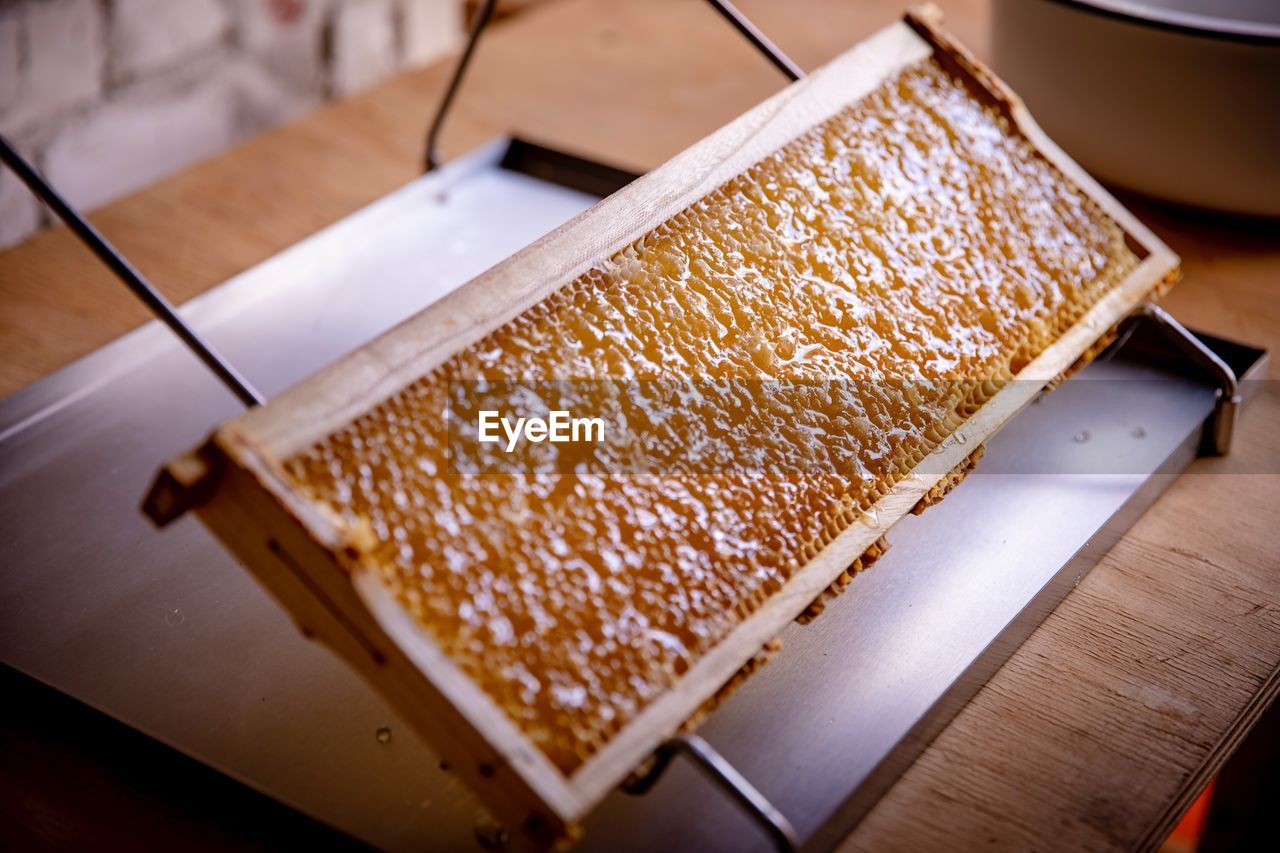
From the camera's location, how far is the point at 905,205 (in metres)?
0.97

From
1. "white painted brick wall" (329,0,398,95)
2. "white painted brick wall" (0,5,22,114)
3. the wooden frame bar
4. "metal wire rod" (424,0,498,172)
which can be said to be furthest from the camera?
"white painted brick wall" (329,0,398,95)

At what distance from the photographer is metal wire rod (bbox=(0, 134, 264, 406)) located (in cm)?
82

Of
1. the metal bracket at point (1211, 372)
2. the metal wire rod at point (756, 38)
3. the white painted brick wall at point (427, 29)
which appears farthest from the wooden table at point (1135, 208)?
the metal wire rod at point (756, 38)

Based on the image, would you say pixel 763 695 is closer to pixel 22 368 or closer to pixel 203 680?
pixel 203 680

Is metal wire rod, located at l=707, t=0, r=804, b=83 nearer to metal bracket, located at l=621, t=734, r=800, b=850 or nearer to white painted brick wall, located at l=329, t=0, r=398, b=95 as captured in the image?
metal bracket, located at l=621, t=734, r=800, b=850

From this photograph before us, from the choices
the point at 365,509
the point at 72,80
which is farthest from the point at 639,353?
the point at 72,80

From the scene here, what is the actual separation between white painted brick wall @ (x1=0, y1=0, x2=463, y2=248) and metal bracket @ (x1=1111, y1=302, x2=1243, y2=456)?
1114 mm

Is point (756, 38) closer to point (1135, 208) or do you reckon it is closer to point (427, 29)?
point (1135, 208)

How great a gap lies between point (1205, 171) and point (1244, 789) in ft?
2.30

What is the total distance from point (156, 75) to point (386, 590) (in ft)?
4.38

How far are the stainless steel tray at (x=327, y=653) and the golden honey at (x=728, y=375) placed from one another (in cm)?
15

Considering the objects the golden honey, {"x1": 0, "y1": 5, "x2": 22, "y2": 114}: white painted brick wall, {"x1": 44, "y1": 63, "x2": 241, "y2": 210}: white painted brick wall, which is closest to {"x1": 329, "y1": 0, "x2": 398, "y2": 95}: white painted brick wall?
{"x1": 44, "y1": 63, "x2": 241, "y2": 210}: white painted brick wall

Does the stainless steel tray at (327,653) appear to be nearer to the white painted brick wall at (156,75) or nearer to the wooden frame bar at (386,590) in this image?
the wooden frame bar at (386,590)

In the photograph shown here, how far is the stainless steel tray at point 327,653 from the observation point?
83 centimetres
